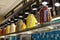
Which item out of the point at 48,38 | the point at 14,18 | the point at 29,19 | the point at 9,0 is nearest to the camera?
the point at 48,38

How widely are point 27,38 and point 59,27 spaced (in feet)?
2.87

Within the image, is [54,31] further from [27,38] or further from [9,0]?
[9,0]

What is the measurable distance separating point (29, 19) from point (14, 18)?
2153 mm

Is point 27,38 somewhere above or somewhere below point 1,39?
above

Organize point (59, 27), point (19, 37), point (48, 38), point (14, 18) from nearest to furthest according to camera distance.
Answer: point (59, 27) < point (48, 38) < point (19, 37) < point (14, 18)

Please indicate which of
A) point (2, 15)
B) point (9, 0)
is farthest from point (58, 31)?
point (2, 15)

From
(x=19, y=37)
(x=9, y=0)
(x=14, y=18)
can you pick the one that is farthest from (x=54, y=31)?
(x=9, y=0)

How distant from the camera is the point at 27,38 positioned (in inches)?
83.4

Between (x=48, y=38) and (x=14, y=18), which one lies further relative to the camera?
(x=14, y=18)

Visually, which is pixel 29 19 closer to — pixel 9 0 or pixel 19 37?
pixel 19 37

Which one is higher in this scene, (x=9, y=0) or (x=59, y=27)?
(x=9, y=0)

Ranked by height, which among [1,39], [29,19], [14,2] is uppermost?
[14,2]

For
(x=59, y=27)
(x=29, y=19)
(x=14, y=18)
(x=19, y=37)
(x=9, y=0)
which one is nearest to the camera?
(x=59, y=27)

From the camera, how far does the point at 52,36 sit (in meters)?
1.41
